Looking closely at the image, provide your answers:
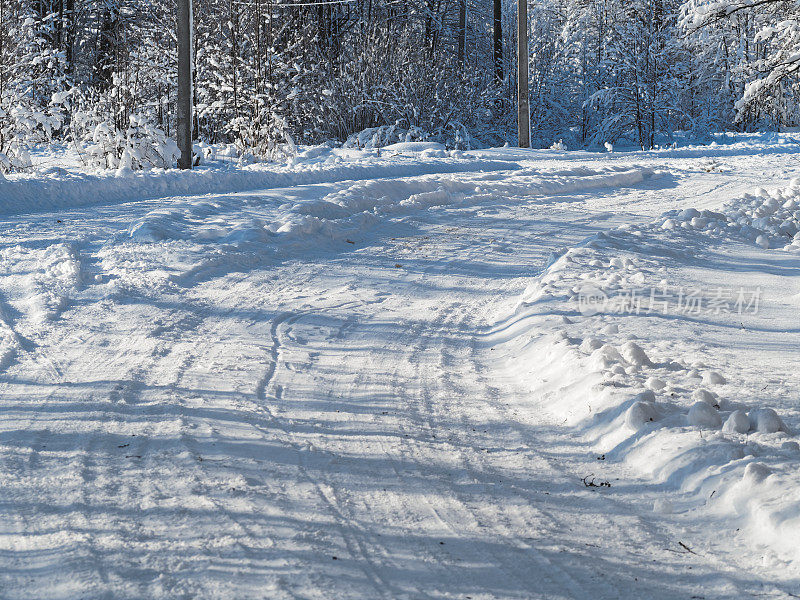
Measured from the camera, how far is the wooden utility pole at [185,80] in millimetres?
13875

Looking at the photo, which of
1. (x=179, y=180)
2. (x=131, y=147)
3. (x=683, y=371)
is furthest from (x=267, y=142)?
(x=683, y=371)

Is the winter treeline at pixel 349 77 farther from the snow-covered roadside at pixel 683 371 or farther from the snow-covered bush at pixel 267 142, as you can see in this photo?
the snow-covered roadside at pixel 683 371

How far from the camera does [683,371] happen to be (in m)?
4.07

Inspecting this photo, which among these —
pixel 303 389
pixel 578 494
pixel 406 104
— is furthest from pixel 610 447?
pixel 406 104

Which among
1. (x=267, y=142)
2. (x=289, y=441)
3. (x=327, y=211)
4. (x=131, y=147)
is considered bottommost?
(x=289, y=441)

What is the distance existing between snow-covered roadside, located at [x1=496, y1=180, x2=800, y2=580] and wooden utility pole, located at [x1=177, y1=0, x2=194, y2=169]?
9019 millimetres

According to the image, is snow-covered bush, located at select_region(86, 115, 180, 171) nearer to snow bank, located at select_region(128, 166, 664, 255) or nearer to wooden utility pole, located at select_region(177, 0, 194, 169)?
wooden utility pole, located at select_region(177, 0, 194, 169)

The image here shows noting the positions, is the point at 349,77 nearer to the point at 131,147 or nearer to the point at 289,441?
the point at 131,147

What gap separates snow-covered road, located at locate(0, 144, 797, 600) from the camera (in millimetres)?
2400

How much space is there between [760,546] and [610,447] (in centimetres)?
85

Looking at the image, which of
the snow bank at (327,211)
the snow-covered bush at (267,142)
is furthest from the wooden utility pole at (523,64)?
the snow bank at (327,211)

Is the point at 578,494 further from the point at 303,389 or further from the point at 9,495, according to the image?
the point at 9,495

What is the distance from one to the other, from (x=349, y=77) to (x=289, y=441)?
68.8 ft

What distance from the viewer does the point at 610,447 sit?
11.0ft
